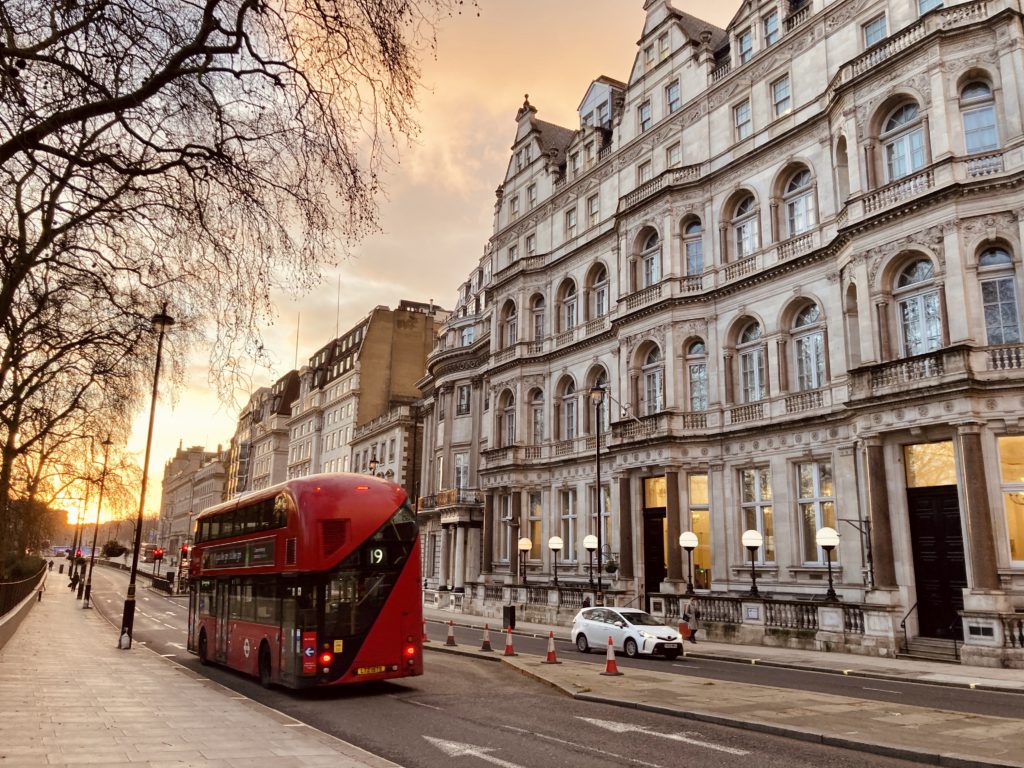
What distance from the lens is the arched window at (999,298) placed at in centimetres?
2162

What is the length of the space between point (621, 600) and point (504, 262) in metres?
24.5

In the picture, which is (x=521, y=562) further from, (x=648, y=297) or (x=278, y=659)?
(x=278, y=659)

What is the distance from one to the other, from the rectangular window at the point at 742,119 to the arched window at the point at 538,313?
49.9 feet

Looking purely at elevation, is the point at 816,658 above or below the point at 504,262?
below

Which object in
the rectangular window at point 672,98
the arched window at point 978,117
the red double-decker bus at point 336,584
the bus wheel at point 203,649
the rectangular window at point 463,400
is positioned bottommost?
the bus wheel at point 203,649

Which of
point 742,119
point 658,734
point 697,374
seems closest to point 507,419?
point 697,374

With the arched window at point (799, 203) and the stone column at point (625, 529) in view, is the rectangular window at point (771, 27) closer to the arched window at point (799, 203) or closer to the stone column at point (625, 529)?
the arched window at point (799, 203)

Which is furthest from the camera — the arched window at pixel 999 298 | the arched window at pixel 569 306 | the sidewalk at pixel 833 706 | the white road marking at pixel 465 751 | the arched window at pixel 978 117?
the arched window at pixel 569 306

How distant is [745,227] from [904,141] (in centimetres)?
808

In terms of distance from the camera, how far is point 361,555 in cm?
1466

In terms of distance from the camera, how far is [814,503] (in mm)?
27359

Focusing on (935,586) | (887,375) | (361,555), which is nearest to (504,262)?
(887,375)

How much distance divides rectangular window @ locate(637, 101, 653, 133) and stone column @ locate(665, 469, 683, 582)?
59.0ft

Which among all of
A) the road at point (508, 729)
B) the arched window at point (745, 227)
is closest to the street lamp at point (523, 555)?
the arched window at point (745, 227)
